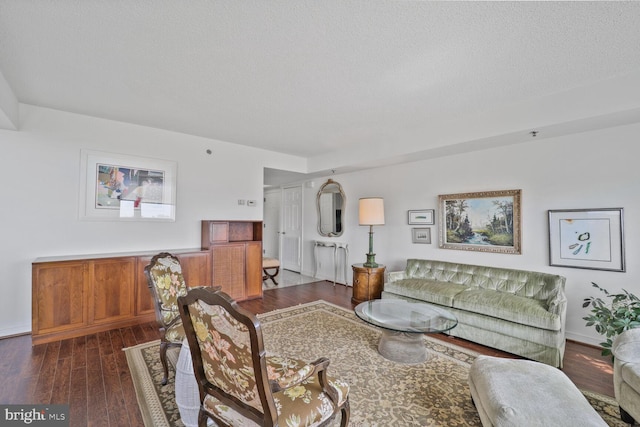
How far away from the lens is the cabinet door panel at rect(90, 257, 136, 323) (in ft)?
10.7

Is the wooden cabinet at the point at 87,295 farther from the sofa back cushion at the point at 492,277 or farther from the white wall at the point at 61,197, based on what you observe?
the sofa back cushion at the point at 492,277

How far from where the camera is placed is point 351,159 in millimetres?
4902

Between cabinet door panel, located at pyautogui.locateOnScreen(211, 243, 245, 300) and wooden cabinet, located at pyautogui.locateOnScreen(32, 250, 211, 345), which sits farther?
cabinet door panel, located at pyautogui.locateOnScreen(211, 243, 245, 300)

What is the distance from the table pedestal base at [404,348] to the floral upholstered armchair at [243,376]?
1.25 m

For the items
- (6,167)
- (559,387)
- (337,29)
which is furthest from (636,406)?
(6,167)

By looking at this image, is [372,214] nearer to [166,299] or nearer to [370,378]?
[370,378]

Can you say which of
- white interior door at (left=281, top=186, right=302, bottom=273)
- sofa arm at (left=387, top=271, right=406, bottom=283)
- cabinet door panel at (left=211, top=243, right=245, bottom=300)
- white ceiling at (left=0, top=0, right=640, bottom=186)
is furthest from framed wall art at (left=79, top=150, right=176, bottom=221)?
sofa arm at (left=387, top=271, right=406, bottom=283)

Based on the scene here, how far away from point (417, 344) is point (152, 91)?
363 cm

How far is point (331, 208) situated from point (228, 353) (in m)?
4.85

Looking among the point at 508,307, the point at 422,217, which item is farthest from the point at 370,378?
the point at 422,217

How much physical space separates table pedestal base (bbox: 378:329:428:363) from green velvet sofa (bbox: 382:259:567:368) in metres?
0.76

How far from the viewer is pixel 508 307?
9.13 ft

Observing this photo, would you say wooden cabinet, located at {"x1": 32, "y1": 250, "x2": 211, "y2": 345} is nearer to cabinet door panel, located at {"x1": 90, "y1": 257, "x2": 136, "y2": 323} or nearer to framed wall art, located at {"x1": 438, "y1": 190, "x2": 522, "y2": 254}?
cabinet door panel, located at {"x1": 90, "y1": 257, "x2": 136, "y2": 323}

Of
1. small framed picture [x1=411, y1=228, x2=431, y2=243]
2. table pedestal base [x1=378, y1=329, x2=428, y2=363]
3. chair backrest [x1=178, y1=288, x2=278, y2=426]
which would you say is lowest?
table pedestal base [x1=378, y1=329, x2=428, y2=363]
